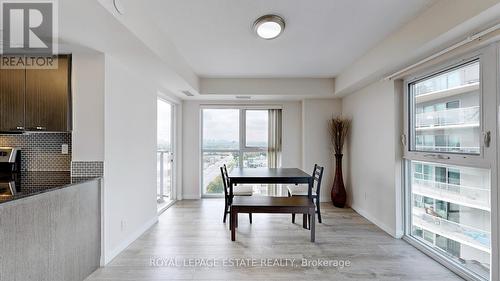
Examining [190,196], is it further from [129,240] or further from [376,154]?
[376,154]

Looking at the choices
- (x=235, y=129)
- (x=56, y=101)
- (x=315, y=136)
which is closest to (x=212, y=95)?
(x=235, y=129)

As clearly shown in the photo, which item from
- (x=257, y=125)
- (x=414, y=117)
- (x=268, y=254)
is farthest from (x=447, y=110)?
(x=257, y=125)

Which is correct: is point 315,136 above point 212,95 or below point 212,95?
below

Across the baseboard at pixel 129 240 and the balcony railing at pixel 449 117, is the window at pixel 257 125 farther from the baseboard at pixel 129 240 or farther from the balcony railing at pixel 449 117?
the balcony railing at pixel 449 117

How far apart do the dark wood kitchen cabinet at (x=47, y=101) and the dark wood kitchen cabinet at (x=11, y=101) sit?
64mm

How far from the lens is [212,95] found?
4.88 meters

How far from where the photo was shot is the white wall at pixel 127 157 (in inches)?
105

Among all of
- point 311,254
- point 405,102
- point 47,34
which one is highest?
point 47,34

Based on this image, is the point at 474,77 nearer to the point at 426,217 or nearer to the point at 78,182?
the point at 426,217

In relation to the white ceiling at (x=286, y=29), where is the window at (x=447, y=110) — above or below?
below

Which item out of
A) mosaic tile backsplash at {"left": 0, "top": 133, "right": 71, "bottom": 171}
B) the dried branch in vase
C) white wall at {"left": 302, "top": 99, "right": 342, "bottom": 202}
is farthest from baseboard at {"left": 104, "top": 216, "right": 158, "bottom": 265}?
the dried branch in vase

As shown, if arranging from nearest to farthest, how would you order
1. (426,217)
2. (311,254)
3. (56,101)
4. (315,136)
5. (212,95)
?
(56,101) → (311,254) → (426,217) → (212,95) → (315,136)

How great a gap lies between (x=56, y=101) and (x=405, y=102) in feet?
13.0

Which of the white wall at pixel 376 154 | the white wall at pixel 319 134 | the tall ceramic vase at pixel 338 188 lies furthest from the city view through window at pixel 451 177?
the white wall at pixel 319 134
